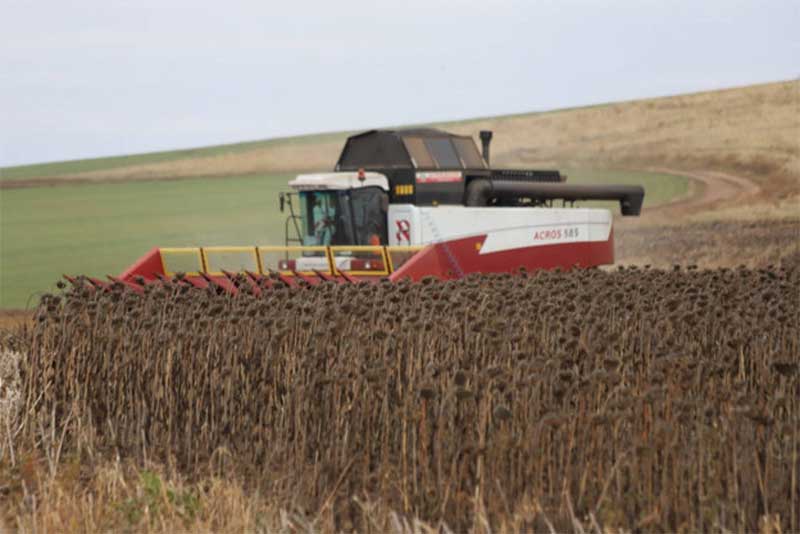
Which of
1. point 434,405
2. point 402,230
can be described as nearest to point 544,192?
point 402,230

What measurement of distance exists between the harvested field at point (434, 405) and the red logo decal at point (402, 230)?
237 inches

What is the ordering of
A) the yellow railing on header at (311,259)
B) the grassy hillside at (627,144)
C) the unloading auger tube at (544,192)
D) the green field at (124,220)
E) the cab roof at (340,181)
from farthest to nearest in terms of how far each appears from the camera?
1. the grassy hillside at (627,144)
2. the green field at (124,220)
3. the unloading auger tube at (544,192)
4. the cab roof at (340,181)
5. the yellow railing on header at (311,259)

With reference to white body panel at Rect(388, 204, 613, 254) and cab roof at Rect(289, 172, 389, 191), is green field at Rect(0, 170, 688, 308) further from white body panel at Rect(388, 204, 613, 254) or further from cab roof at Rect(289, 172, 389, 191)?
white body panel at Rect(388, 204, 613, 254)

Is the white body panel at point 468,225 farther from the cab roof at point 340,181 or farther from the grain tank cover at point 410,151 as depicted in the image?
the grain tank cover at point 410,151

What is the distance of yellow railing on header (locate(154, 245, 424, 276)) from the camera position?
16031 mm

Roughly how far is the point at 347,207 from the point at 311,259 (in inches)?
34.9

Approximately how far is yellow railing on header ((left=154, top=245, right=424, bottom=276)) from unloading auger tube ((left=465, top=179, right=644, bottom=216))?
2359 millimetres

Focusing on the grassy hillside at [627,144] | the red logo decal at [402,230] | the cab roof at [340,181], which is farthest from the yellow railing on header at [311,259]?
the grassy hillside at [627,144]

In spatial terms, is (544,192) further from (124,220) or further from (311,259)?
(124,220)

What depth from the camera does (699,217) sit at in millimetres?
31219

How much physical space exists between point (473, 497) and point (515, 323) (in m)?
3.38

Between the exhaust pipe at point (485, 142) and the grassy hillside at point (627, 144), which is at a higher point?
the exhaust pipe at point (485, 142)

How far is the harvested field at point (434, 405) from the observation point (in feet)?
22.0

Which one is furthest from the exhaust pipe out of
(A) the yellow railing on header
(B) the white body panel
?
(A) the yellow railing on header
